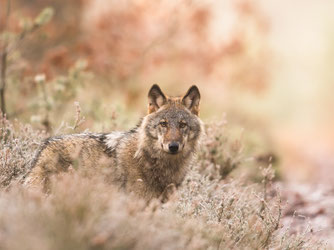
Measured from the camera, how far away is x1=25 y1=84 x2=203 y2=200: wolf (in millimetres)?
4445

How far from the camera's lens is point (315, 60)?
1037 inches

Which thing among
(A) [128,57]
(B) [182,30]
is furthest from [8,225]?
(B) [182,30]

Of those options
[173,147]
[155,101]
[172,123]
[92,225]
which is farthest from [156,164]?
[92,225]

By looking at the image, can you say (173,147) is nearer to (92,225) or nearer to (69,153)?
(69,153)

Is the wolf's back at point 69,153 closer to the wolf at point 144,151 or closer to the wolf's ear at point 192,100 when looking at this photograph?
the wolf at point 144,151

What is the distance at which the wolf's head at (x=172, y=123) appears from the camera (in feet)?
14.7

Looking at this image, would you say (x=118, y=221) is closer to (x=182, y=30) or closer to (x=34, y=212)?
(x=34, y=212)

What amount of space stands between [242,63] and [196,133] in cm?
1010

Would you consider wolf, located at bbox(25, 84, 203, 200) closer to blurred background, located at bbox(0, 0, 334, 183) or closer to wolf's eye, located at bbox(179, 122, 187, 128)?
wolf's eye, located at bbox(179, 122, 187, 128)

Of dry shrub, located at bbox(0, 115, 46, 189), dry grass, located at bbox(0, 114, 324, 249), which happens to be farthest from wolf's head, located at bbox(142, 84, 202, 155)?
dry shrub, located at bbox(0, 115, 46, 189)

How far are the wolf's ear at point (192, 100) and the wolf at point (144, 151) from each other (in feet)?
0.04

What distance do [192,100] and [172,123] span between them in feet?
1.61

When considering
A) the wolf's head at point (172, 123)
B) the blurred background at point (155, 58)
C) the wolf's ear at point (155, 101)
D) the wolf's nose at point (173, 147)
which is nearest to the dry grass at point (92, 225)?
the wolf's nose at point (173, 147)

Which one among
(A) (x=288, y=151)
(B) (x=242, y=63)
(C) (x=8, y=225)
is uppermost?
(B) (x=242, y=63)
